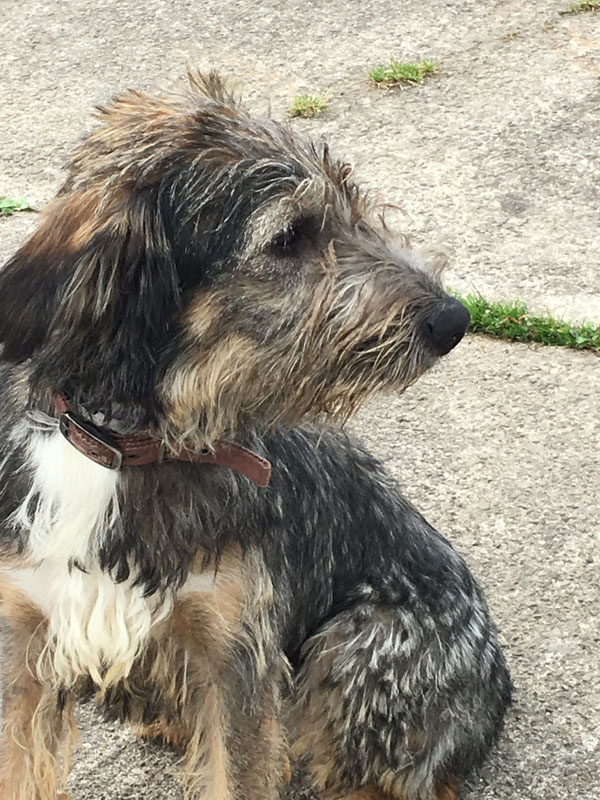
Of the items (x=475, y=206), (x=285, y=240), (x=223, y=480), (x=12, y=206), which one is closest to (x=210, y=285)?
(x=285, y=240)

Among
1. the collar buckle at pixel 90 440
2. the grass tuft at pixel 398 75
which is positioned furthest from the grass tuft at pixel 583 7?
the collar buckle at pixel 90 440

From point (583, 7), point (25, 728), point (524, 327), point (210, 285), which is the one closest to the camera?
point (210, 285)

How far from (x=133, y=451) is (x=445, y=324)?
82cm

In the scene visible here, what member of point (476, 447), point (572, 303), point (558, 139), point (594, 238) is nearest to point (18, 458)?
point (476, 447)

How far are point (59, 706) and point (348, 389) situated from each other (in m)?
1.35

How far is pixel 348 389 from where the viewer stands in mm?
2873

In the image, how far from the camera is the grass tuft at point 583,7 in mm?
7707

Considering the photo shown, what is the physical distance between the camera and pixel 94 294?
257cm

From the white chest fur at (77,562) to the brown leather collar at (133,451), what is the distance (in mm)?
70

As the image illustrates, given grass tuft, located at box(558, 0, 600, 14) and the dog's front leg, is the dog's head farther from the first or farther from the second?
grass tuft, located at box(558, 0, 600, 14)

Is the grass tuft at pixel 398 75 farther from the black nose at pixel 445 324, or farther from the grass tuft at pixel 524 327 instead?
the black nose at pixel 445 324

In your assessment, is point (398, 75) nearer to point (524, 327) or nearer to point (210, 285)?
point (524, 327)

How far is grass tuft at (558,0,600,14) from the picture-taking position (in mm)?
7707

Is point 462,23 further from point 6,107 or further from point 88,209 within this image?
point 88,209
